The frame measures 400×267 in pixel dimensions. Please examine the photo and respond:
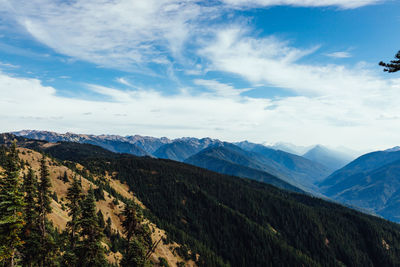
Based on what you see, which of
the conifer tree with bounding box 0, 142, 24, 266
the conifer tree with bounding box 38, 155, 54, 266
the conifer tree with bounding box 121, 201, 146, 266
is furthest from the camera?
the conifer tree with bounding box 38, 155, 54, 266

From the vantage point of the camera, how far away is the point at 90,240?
36312mm

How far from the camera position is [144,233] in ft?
139

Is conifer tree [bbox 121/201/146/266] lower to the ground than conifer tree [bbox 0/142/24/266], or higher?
lower

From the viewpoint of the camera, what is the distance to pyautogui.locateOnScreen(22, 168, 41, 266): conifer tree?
123 ft

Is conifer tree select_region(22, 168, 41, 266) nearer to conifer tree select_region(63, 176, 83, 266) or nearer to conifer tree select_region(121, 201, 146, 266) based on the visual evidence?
conifer tree select_region(63, 176, 83, 266)

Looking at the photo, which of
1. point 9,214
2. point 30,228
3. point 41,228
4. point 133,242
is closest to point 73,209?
point 41,228

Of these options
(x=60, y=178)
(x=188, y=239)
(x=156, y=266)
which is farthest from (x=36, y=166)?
(x=188, y=239)

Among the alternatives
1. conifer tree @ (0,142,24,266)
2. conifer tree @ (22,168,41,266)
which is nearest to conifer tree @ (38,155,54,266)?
conifer tree @ (22,168,41,266)

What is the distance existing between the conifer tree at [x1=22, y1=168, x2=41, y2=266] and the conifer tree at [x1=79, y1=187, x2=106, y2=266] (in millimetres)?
9518

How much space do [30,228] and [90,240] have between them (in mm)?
12000

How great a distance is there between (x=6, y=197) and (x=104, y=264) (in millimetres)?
19172

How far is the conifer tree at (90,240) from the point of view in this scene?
3509 centimetres

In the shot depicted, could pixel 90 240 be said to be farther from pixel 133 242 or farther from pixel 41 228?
pixel 41 228

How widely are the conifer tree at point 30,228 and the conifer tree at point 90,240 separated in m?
9.52
